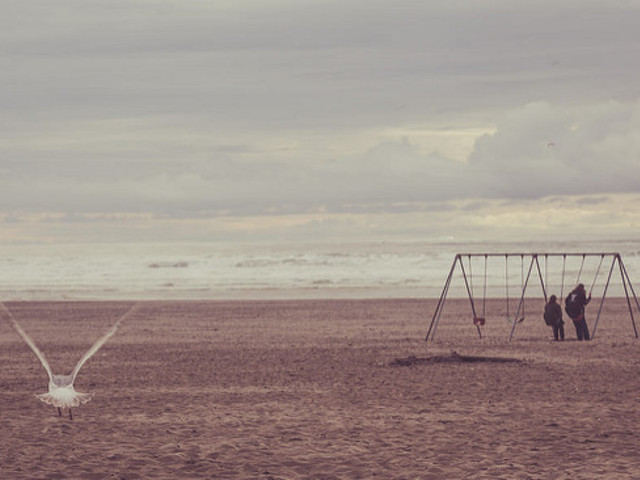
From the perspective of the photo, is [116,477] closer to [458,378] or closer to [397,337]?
[458,378]

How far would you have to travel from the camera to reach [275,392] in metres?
17.2

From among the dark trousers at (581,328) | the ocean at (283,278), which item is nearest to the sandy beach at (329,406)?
the dark trousers at (581,328)

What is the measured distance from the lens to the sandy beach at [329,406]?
11430mm

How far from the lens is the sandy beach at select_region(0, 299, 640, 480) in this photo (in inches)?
450

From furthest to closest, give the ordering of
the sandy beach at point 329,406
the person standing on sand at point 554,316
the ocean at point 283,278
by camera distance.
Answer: the ocean at point 283,278 < the person standing on sand at point 554,316 < the sandy beach at point 329,406

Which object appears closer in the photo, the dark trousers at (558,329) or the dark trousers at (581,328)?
the dark trousers at (581,328)

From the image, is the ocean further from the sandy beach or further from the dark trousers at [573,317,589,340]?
the sandy beach

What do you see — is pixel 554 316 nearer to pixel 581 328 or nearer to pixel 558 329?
pixel 558 329

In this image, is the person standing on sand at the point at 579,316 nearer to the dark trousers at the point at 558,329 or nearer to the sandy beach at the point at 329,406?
the dark trousers at the point at 558,329

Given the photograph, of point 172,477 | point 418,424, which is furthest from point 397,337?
point 172,477

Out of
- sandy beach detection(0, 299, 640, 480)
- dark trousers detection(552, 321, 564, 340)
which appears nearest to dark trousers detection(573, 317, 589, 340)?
dark trousers detection(552, 321, 564, 340)

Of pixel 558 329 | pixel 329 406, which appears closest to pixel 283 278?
pixel 558 329

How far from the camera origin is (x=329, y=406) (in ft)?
51.2

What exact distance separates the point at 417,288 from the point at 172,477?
1885 inches
